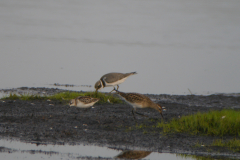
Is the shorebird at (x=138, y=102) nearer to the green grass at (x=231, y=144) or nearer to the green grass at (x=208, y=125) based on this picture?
the green grass at (x=208, y=125)

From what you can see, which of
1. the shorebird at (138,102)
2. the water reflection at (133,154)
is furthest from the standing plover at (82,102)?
the water reflection at (133,154)

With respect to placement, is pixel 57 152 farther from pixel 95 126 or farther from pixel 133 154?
pixel 95 126

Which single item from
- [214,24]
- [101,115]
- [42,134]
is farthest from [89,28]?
[42,134]

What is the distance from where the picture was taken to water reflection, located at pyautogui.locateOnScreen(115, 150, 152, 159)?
6.71 metres

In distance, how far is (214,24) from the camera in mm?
31203

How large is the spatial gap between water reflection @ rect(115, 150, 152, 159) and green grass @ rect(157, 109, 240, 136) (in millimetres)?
1640

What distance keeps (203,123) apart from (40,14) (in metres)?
26.5

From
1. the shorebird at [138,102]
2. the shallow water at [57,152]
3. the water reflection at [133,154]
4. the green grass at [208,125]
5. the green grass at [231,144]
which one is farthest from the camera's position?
the shorebird at [138,102]

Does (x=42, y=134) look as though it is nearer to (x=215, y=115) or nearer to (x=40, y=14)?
(x=215, y=115)

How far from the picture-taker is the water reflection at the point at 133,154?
671 cm

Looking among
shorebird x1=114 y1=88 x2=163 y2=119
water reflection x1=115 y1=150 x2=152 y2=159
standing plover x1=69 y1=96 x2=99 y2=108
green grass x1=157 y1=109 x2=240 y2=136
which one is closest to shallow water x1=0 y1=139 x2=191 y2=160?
water reflection x1=115 y1=150 x2=152 y2=159

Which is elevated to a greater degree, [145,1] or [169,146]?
[145,1]

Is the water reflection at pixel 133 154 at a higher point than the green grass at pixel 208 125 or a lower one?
lower

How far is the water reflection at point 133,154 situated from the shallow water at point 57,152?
1.5 inches
